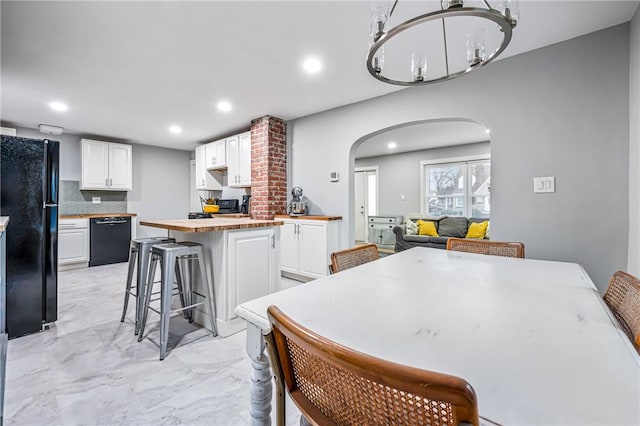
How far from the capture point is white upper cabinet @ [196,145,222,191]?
5488mm

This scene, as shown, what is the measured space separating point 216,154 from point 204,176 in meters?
0.60

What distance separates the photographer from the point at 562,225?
7.43 ft

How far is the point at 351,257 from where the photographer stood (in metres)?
1.64

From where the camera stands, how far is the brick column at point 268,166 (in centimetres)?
407

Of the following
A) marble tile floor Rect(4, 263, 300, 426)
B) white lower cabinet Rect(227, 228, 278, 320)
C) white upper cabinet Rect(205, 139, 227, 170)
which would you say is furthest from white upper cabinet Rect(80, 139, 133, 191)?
white lower cabinet Rect(227, 228, 278, 320)

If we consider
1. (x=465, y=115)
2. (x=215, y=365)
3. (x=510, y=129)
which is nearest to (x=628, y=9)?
(x=510, y=129)

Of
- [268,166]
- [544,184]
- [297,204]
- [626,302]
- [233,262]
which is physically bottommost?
[233,262]

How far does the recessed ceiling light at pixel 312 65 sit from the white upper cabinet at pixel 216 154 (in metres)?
2.73

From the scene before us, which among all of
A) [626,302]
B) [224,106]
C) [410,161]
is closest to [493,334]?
[626,302]

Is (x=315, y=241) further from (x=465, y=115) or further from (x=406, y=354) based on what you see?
(x=406, y=354)

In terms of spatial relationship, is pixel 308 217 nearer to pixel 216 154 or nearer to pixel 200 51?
pixel 200 51

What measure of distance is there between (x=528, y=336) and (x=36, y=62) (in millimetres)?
3951

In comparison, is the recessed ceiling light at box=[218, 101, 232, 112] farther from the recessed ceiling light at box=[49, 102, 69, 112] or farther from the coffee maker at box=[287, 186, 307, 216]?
the recessed ceiling light at box=[49, 102, 69, 112]

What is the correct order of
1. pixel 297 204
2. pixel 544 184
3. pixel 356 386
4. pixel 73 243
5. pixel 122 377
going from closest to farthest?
pixel 356 386 → pixel 122 377 → pixel 544 184 → pixel 297 204 → pixel 73 243
